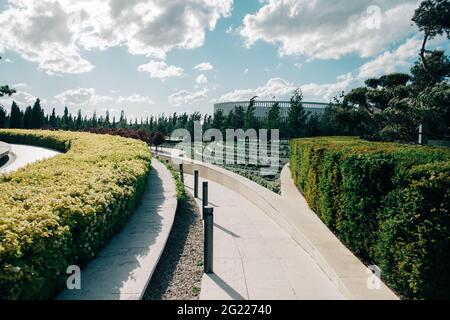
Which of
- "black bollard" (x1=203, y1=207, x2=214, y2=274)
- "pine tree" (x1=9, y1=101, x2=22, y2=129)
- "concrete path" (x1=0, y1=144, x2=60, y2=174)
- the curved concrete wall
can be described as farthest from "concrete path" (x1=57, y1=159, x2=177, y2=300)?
"pine tree" (x1=9, y1=101, x2=22, y2=129)

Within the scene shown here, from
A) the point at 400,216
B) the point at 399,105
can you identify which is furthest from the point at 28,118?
the point at 400,216

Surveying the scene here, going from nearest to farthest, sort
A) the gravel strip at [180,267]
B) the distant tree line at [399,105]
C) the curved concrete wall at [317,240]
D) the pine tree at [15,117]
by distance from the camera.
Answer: the curved concrete wall at [317,240], the gravel strip at [180,267], the distant tree line at [399,105], the pine tree at [15,117]

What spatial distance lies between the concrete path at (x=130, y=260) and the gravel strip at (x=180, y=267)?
11.0 inches

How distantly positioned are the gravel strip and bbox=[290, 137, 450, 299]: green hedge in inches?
108

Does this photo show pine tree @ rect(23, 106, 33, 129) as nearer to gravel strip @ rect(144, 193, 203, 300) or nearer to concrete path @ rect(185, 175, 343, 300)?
gravel strip @ rect(144, 193, 203, 300)

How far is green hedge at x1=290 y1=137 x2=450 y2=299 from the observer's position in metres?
3.45

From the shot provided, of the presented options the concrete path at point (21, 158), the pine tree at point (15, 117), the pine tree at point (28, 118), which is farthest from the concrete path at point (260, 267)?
the pine tree at point (15, 117)

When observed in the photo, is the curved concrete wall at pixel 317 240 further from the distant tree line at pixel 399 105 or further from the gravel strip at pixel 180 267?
the distant tree line at pixel 399 105

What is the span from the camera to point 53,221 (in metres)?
3.58

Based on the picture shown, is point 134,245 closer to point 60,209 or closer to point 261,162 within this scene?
point 60,209

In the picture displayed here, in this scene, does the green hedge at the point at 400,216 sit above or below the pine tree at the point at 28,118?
below

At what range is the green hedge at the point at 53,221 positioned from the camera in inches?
116
